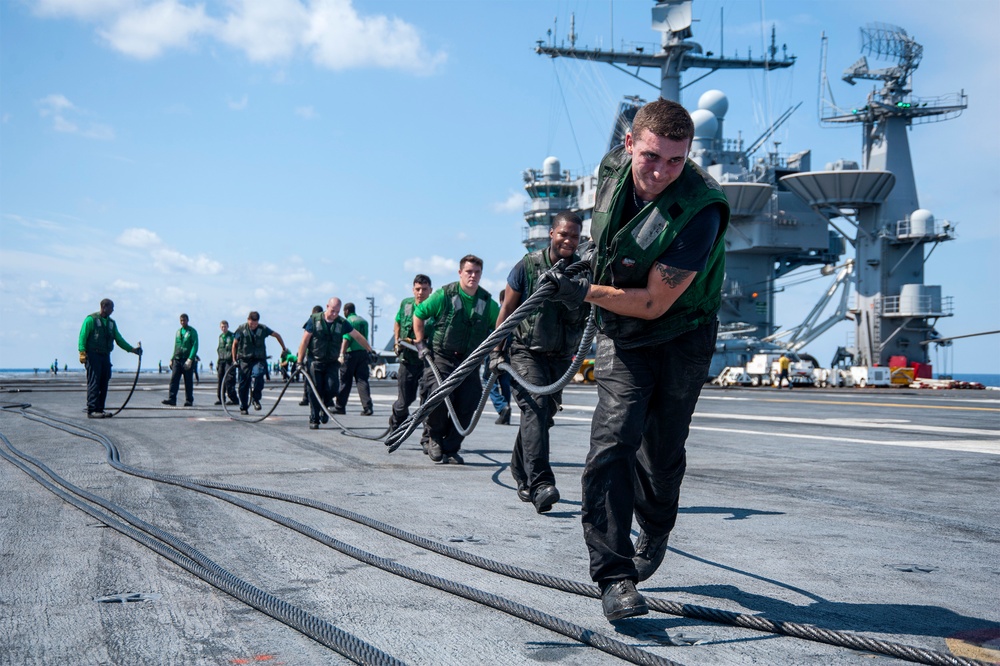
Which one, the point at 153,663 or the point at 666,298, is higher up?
the point at 666,298

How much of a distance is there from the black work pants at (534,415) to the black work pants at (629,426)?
2293 millimetres

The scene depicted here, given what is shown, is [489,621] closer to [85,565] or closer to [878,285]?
[85,565]

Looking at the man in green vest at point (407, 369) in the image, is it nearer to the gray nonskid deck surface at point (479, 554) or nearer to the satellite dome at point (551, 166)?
the gray nonskid deck surface at point (479, 554)

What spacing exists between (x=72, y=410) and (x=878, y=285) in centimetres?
4239

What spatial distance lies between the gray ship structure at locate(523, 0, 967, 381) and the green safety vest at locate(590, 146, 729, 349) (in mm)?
39683

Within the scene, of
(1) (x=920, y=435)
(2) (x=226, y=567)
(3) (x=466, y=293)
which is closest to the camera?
(2) (x=226, y=567)

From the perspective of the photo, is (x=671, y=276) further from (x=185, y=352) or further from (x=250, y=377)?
(x=185, y=352)

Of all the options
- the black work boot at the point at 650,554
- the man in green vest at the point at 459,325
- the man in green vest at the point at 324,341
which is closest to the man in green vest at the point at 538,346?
the man in green vest at the point at 459,325

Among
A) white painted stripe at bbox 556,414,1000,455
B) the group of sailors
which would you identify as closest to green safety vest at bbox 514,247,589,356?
the group of sailors

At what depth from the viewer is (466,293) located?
853cm

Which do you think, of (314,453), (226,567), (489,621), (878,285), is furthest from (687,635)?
(878,285)

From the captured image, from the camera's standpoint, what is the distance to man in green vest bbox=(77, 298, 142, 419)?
14.9 m

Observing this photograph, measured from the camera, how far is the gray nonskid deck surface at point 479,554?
3.04m

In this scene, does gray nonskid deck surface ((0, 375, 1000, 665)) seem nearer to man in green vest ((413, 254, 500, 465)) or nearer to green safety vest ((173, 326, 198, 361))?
man in green vest ((413, 254, 500, 465))
